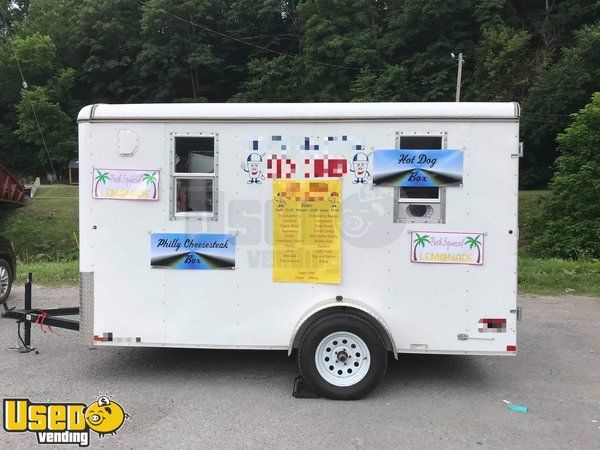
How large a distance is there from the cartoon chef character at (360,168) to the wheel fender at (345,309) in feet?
3.77

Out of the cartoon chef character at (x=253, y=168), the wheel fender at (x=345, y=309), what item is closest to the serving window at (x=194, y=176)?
the cartoon chef character at (x=253, y=168)

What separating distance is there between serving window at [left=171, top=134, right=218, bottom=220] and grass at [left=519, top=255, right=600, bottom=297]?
A: 6.90 metres

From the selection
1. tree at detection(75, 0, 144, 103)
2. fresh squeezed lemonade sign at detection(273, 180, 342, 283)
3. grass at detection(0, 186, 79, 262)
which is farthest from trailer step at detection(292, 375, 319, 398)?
tree at detection(75, 0, 144, 103)

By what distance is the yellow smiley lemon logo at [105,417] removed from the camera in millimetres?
4180

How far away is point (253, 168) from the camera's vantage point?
4969 mm

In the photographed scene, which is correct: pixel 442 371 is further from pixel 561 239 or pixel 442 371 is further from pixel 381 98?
pixel 381 98

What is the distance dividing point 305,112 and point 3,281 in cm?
622

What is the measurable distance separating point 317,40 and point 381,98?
1137cm

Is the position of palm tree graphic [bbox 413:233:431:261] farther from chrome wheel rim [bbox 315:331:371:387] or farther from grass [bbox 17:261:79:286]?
grass [bbox 17:261:79:286]

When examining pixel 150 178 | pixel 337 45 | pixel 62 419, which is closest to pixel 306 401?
pixel 62 419

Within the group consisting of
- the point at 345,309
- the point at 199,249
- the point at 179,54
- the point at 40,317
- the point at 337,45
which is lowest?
the point at 40,317

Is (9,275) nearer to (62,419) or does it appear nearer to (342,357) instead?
(62,419)

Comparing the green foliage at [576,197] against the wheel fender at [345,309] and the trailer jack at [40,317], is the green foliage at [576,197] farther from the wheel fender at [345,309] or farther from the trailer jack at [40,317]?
the trailer jack at [40,317]

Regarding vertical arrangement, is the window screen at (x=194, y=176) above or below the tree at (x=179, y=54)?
below
